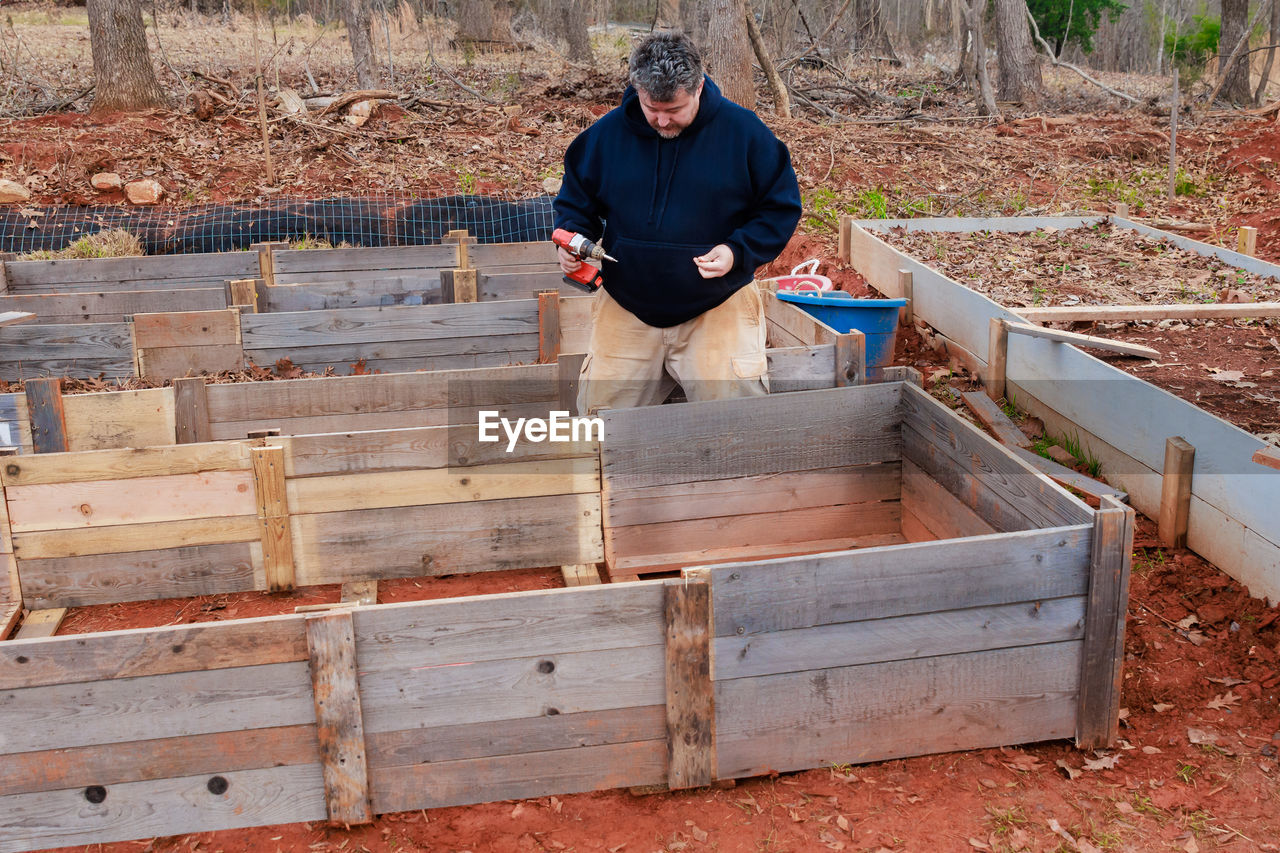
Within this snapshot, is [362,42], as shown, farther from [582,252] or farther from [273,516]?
[273,516]

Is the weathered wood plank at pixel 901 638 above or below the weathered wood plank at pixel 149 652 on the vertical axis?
below

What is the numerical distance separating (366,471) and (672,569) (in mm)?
1459

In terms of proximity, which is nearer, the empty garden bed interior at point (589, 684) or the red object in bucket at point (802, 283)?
the empty garden bed interior at point (589, 684)

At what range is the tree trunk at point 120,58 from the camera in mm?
15023

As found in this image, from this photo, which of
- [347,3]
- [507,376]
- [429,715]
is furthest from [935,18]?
[429,715]

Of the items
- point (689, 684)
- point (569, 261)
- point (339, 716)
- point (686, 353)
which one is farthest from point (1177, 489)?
point (339, 716)

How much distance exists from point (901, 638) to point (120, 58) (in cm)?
→ 1559

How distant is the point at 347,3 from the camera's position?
16.5m

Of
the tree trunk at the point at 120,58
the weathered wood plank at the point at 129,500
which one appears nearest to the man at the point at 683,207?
the weathered wood plank at the point at 129,500

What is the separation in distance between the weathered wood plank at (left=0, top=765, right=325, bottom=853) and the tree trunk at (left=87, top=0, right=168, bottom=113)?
14.5m

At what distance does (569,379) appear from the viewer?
5.50 m

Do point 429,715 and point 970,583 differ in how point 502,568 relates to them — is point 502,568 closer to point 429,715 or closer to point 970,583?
point 429,715

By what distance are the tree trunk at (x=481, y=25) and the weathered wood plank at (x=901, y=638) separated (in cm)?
2256

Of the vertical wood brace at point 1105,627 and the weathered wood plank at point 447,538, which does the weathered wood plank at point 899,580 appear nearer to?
the vertical wood brace at point 1105,627
